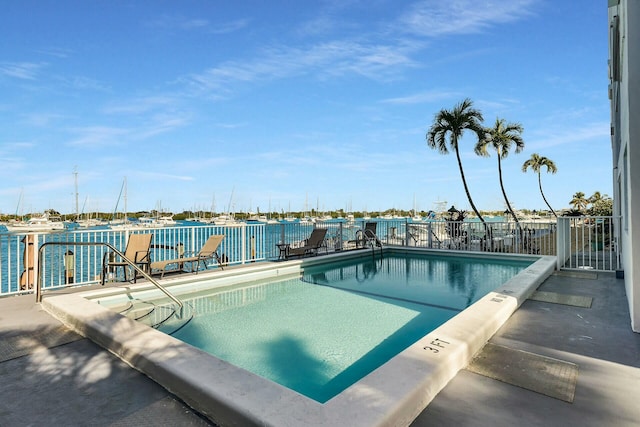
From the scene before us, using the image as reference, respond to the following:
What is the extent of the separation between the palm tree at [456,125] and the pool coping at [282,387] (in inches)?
478

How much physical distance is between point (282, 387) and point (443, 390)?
1.05m

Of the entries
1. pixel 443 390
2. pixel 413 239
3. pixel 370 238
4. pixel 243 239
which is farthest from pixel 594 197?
pixel 443 390

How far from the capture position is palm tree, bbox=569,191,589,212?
38.2 meters

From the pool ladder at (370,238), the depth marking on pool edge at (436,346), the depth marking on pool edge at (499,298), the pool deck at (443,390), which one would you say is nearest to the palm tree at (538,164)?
the pool ladder at (370,238)

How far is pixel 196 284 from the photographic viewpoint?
616 centimetres

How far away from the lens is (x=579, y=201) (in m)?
38.4

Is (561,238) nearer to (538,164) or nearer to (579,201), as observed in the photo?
(538,164)

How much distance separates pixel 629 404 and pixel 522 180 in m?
32.1

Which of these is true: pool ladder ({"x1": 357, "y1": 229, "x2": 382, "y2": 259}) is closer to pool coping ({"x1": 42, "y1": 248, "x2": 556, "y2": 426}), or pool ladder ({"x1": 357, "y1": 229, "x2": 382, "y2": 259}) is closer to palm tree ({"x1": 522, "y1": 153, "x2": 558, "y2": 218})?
pool coping ({"x1": 42, "y1": 248, "x2": 556, "y2": 426})

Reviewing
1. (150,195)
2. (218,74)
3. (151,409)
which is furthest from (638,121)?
(150,195)

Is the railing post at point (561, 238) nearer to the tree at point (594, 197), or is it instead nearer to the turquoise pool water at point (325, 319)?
the turquoise pool water at point (325, 319)

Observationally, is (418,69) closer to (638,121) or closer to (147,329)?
(638,121)

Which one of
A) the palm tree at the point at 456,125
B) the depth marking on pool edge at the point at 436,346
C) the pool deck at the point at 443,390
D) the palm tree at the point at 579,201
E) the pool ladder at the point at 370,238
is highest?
the palm tree at the point at 456,125

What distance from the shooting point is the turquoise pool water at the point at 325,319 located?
3289 mm
